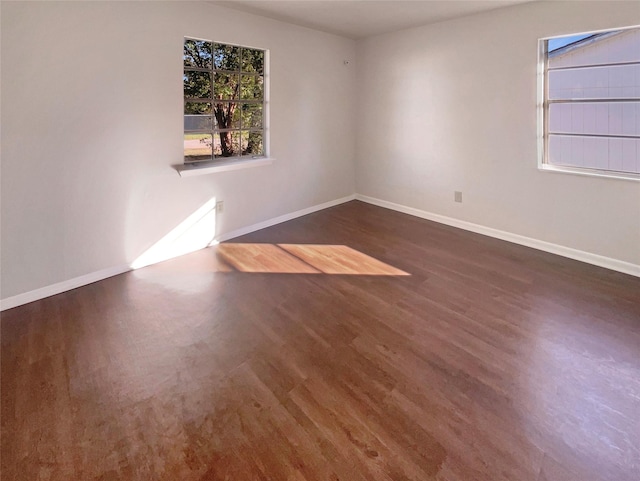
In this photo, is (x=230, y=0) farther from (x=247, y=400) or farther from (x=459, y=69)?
(x=247, y=400)

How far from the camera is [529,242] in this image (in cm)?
396

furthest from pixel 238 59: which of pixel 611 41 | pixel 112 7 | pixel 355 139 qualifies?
pixel 611 41

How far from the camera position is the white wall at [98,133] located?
2600 mm

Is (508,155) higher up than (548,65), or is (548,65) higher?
(548,65)

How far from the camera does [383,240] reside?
416cm

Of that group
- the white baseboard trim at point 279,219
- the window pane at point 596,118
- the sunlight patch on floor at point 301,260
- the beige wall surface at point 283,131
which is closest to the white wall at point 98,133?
the beige wall surface at point 283,131

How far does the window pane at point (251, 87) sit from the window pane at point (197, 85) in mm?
432

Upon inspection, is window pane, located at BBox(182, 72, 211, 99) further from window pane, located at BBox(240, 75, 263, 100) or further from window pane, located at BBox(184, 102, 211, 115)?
window pane, located at BBox(240, 75, 263, 100)

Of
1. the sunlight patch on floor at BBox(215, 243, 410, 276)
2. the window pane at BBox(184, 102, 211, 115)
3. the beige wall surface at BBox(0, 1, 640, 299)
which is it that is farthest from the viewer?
the window pane at BBox(184, 102, 211, 115)

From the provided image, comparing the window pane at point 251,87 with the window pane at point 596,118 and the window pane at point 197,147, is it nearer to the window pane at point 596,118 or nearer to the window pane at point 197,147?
the window pane at point 197,147

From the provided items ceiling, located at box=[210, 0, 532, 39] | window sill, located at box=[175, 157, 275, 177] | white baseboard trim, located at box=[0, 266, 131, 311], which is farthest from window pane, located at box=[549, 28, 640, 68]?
white baseboard trim, located at box=[0, 266, 131, 311]

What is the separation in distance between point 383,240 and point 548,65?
230 centimetres

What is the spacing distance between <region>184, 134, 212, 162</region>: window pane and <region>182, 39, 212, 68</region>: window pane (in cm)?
66

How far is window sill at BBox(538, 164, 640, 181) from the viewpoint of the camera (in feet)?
10.6
